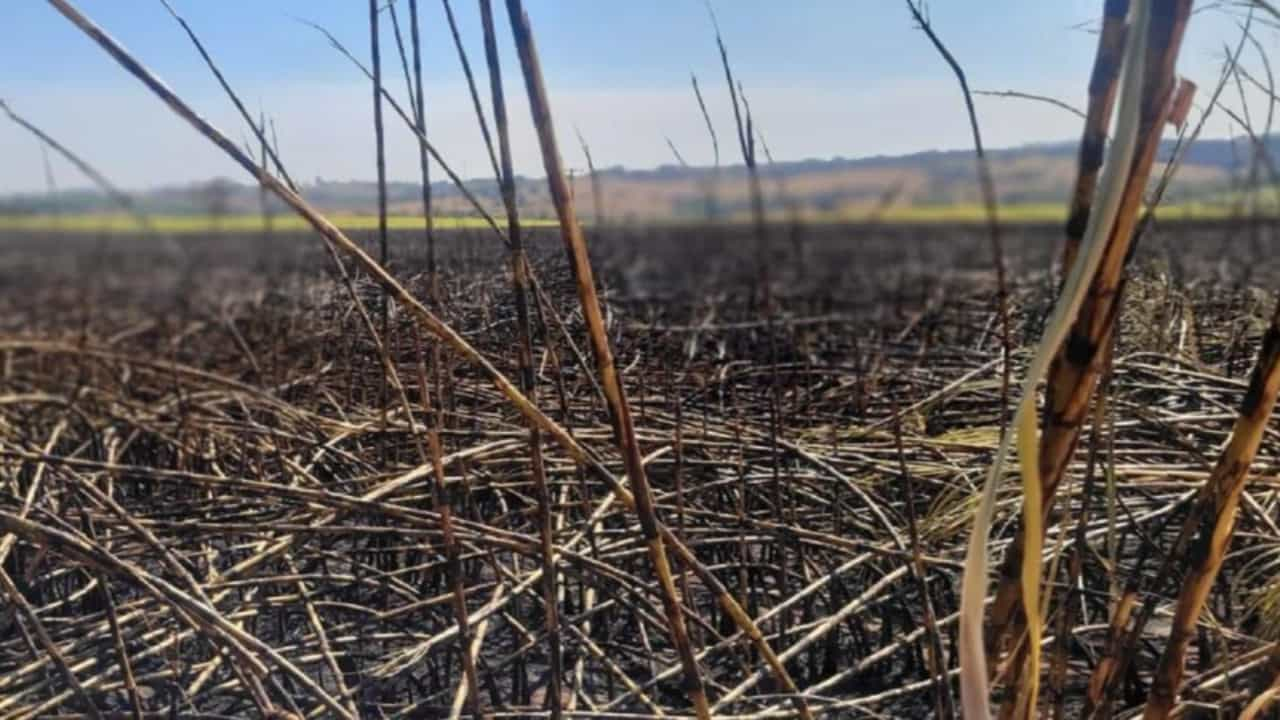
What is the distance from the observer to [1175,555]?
692 mm

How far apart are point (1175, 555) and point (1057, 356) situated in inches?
8.6

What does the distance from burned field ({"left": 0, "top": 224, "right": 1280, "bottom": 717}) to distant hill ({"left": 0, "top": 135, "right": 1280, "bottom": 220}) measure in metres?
0.04

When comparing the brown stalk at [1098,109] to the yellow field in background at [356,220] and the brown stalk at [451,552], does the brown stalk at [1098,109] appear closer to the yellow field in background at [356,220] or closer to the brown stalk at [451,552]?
the yellow field in background at [356,220]

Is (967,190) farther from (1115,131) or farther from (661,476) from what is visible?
(661,476)

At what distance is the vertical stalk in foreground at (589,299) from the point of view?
0.51 meters

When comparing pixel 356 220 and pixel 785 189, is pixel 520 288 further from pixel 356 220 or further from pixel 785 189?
pixel 356 220

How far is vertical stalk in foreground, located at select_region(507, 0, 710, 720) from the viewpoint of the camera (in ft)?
1.67

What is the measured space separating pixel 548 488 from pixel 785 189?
394mm

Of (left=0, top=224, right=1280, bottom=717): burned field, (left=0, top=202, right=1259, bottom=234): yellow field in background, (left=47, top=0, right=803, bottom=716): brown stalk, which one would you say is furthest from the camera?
(left=0, top=224, right=1280, bottom=717): burned field

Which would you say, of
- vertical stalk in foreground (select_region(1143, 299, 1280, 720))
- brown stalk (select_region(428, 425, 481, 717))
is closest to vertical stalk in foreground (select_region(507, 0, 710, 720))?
brown stalk (select_region(428, 425, 481, 717))

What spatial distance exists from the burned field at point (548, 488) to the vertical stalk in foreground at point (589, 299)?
24 cm

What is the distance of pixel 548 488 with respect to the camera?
1.12 metres

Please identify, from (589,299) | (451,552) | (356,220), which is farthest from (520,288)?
(356,220)

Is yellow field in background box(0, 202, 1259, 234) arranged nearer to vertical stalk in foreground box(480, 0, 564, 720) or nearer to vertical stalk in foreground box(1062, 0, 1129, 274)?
vertical stalk in foreground box(1062, 0, 1129, 274)
